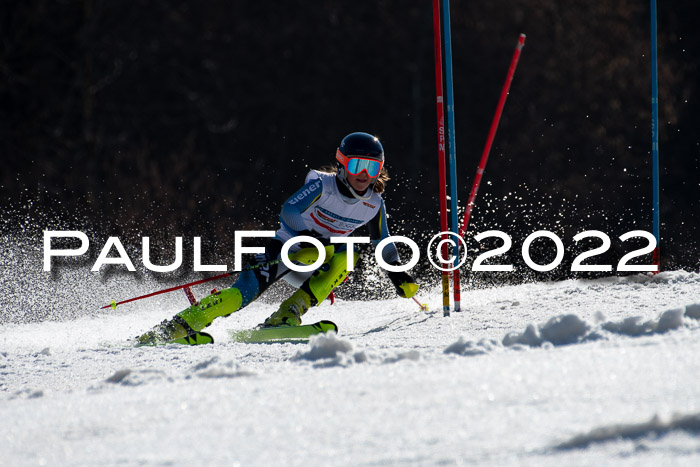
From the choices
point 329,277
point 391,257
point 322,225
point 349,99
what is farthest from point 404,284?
point 349,99

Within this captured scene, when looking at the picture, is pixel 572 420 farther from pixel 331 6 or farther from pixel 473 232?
pixel 331 6

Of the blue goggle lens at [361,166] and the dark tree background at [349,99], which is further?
the dark tree background at [349,99]

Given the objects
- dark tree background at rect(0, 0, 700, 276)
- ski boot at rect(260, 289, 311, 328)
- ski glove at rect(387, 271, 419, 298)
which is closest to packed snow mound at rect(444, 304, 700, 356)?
ski boot at rect(260, 289, 311, 328)

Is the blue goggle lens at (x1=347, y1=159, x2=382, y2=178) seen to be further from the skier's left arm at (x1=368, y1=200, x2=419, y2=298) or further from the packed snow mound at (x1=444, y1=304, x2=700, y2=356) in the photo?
the packed snow mound at (x1=444, y1=304, x2=700, y2=356)

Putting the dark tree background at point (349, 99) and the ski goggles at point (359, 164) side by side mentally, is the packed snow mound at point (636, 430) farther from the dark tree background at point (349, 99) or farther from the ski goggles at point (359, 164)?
the dark tree background at point (349, 99)

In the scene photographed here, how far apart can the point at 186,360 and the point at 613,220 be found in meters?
13.1

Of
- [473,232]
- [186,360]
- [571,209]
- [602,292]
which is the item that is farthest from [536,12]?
[186,360]

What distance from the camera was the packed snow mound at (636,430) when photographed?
1623 mm

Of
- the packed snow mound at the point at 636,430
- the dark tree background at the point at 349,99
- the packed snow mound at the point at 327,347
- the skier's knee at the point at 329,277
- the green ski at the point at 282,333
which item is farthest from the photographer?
the dark tree background at the point at 349,99

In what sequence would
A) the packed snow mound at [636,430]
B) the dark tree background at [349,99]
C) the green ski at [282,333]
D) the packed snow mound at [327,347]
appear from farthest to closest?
the dark tree background at [349,99], the green ski at [282,333], the packed snow mound at [327,347], the packed snow mound at [636,430]

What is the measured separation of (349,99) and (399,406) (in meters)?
20.1

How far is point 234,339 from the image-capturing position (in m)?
4.70

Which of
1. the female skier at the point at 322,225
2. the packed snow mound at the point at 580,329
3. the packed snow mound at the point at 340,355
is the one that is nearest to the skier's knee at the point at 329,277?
the female skier at the point at 322,225

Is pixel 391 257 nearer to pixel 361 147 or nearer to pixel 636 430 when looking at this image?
pixel 361 147
